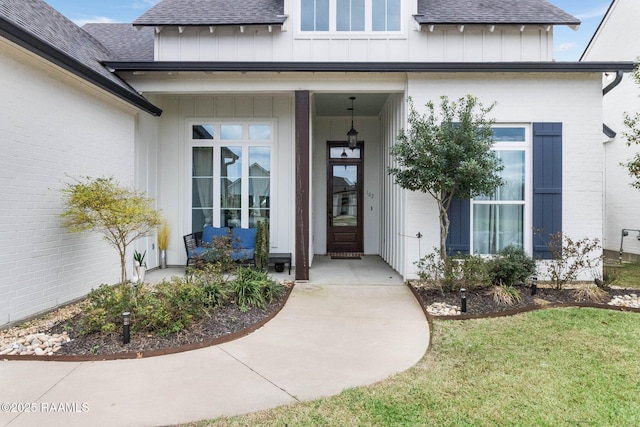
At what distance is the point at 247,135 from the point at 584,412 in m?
6.76

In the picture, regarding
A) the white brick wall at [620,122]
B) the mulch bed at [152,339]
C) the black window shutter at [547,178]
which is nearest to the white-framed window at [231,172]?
the mulch bed at [152,339]

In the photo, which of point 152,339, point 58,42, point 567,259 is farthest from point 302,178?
point 567,259

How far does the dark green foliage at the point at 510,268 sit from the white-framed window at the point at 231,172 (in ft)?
14.5

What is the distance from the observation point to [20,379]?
2.84 m

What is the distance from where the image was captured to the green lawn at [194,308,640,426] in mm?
2311

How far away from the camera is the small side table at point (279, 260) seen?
669 centimetres

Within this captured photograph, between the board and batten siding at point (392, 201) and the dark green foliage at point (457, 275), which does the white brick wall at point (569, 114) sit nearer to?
the board and batten siding at point (392, 201)

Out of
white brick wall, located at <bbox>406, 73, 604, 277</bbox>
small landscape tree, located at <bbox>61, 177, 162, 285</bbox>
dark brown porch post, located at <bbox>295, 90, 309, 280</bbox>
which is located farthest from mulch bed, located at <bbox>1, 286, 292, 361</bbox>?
white brick wall, located at <bbox>406, 73, 604, 277</bbox>

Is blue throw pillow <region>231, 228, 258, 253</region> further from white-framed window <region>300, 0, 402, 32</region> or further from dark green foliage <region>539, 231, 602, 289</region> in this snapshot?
dark green foliage <region>539, 231, 602, 289</region>

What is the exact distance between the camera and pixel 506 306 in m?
4.62

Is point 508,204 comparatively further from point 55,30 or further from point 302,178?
point 55,30

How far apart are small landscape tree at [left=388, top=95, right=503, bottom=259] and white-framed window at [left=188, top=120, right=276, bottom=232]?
10.3 ft

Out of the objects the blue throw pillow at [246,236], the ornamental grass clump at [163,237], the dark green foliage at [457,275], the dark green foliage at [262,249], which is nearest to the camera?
the dark green foliage at [457,275]

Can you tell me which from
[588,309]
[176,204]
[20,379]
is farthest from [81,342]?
[588,309]
